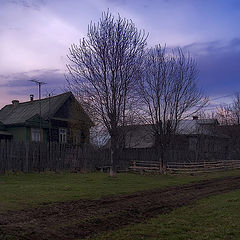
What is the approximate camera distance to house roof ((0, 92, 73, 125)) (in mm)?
38969

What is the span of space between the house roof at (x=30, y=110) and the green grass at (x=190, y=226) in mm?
28345

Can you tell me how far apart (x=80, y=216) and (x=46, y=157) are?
56.2 ft

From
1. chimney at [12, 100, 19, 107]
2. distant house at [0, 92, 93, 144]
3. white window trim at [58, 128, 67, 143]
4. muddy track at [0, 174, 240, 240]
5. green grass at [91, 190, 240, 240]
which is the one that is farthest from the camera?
chimney at [12, 100, 19, 107]

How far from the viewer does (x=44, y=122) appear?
125 feet

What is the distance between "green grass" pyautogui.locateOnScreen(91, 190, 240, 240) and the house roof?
28345 mm

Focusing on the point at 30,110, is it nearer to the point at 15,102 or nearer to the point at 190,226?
the point at 15,102

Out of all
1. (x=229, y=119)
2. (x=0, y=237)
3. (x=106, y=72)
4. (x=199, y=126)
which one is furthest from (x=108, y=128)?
(x=229, y=119)

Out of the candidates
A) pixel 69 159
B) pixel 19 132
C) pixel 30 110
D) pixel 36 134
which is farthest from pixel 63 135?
pixel 69 159

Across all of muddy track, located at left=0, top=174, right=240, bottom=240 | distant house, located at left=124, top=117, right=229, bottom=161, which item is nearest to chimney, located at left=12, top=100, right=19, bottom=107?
distant house, located at left=124, top=117, right=229, bottom=161

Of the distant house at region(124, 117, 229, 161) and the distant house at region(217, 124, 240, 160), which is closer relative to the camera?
the distant house at region(124, 117, 229, 161)

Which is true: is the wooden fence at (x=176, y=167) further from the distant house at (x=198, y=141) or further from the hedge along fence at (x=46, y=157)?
the hedge along fence at (x=46, y=157)

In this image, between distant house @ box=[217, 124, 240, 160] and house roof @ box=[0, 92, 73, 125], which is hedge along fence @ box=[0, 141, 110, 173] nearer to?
house roof @ box=[0, 92, 73, 125]

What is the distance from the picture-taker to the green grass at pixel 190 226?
7.98 m

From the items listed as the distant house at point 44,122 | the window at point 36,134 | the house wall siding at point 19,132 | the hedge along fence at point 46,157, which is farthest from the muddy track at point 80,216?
the window at point 36,134
